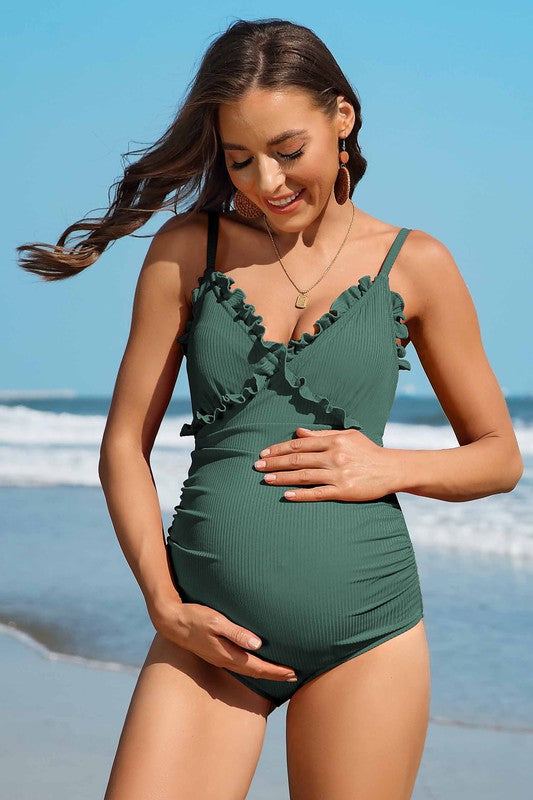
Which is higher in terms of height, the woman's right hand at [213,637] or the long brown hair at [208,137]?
the long brown hair at [208,137]

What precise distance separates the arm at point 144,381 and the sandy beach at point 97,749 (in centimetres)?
195

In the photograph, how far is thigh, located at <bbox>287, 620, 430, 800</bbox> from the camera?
7.04 feet

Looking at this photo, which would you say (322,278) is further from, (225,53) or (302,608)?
(302,608)

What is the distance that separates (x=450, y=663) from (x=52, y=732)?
72.2 inches

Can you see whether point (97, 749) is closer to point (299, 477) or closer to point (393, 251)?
point (299, 477)

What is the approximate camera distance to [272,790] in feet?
12.9

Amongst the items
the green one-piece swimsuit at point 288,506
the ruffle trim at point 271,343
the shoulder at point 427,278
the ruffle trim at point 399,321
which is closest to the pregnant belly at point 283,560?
the green one-piece swimsuit at point 288,506

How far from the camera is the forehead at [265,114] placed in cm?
221

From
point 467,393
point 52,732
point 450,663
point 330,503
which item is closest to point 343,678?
point 330,503

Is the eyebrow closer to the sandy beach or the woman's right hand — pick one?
the woman's right hand

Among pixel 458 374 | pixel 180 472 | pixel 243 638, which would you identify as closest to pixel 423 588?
pixel 458 374

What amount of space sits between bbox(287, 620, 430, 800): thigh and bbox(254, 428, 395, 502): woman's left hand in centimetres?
30

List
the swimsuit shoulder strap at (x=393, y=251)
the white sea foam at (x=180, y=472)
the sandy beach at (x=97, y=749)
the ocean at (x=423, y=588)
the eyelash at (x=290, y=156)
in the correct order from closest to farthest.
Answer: the eyelash at (x=290, y=156), the swimsuit shoulder strap at (x=393, y=251), the sandy beach at (x=97, y=749), the ocean at (x=423, y=588), the white sea foam at (x=180, y=472)

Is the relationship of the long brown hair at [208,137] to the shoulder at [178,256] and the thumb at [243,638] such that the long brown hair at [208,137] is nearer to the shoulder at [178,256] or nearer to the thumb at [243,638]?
the shoulder at [178,256]
